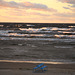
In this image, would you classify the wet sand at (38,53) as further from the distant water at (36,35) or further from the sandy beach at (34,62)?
the distant water at (36,35)

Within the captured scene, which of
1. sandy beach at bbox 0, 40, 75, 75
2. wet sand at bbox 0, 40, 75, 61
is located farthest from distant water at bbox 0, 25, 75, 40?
sandy beach at bbox 0, 40, 75, 75

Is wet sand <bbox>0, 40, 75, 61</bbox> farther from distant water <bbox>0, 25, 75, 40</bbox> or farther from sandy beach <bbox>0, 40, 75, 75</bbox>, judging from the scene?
distant water <bbox>0, 25, 75, 40</bbox>

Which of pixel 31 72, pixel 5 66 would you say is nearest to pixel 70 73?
pixel 31 72

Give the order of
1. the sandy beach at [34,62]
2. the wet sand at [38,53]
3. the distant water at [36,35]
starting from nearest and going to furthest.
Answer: the sandy beach at [34,62]
the wet sand at [38,53]
the distant water at [36,35]

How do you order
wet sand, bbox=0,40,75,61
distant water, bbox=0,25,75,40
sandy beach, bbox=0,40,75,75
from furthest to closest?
1. distant water, bbox=0,25,75,40
2. wet sand, bbox=0,40,75,61
3. sandy beach, bbox=0,40,75,75

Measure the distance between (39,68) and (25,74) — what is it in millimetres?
1117

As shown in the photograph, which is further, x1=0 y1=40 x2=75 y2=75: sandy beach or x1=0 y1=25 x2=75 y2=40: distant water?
x1=0 y1=25 x2=75 y2=40: distant water


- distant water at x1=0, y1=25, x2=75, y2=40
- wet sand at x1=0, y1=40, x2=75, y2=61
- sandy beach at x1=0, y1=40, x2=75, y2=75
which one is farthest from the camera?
distant water at x1=0, y1=25, x2=75, y2=40

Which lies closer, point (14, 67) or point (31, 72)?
point (31, 72)

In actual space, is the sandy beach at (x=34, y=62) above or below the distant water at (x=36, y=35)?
below

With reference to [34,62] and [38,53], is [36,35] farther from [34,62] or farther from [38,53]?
[34,62]

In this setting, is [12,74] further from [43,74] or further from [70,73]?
[70,73]

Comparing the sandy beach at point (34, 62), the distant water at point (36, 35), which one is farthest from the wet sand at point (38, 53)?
the distant water at point (36, 35)

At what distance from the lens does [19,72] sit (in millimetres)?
9875
